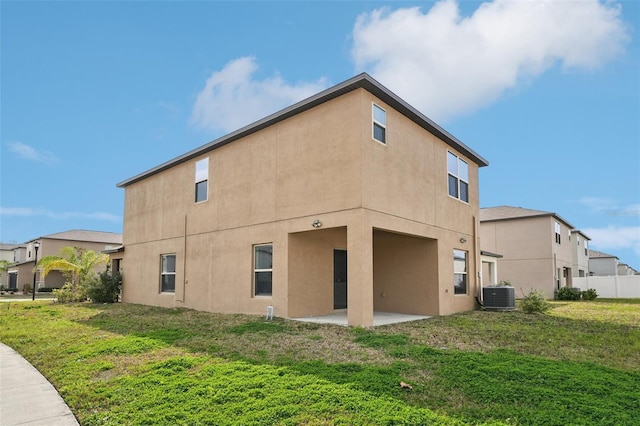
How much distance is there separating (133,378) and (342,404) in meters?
3.38

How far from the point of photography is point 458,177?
16.1m

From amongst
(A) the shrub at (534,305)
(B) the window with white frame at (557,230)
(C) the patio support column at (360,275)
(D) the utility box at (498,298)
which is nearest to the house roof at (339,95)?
(C) the patio support column at (360,275)

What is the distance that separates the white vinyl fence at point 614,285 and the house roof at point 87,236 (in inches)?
1723

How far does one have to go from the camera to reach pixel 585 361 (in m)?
7.01

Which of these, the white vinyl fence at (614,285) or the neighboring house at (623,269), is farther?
the neighboring house at (623,269)

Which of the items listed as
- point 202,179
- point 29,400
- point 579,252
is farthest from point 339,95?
point 579,252

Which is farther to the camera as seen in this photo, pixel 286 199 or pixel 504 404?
pixel 286 199

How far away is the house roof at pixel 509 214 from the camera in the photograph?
29.1m

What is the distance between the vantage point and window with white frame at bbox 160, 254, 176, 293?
56.8ft

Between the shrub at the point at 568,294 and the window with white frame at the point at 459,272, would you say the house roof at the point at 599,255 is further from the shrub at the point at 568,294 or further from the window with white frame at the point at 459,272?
the window with white frame at the point at 459,272

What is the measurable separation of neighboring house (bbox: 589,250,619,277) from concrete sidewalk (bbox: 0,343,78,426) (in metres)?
57.9

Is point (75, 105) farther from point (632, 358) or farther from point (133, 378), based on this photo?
point (632, 358)

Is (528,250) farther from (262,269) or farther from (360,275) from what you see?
(360,275)

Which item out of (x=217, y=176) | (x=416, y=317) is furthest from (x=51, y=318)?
(x=416, y=317)
